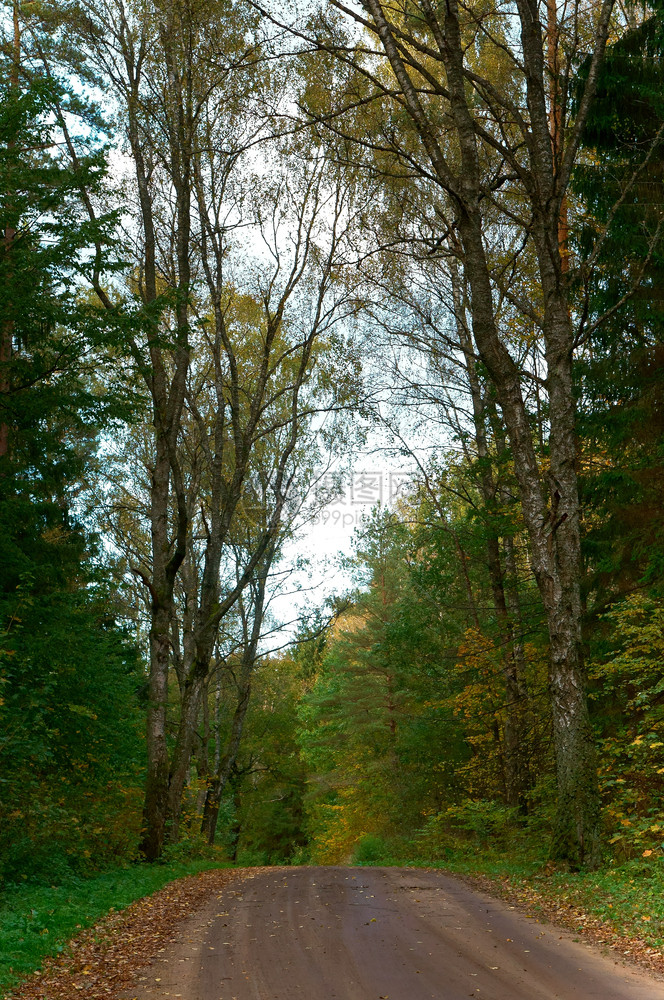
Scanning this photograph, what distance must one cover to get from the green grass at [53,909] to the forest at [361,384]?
0.56 m

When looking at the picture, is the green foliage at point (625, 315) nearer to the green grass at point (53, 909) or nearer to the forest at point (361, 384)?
the forest at point (361, 384)

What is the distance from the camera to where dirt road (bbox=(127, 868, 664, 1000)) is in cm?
518

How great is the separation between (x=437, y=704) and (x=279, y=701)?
61.1 feet

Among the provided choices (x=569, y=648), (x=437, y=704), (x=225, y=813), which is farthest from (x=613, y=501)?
(x=225, y=813)

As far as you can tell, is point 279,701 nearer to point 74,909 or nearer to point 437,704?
point 437,704

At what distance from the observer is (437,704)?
20.8 meters

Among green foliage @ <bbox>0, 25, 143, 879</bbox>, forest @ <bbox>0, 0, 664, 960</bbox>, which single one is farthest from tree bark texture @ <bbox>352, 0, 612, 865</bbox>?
green foliage @ <bbox>0, 25, 143, 879</bbox>

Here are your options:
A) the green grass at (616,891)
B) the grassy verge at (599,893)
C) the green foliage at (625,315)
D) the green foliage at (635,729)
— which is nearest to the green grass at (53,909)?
the grassy verge at (599,893)

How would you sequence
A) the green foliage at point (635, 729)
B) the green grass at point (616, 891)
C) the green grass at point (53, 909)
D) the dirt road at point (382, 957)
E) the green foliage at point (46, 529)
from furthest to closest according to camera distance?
the green foliage at point (46, 529)
the green foliage at point (635, 729)
the green grass at point (616, 891)
the green grass at point (53, 909)
the dirt road at point (382, 957)

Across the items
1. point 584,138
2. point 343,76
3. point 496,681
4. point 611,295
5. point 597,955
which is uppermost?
point 343,76

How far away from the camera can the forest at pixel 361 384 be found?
424 inches

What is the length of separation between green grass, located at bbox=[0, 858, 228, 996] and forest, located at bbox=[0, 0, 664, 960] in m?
0.56

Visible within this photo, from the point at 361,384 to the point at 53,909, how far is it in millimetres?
13575

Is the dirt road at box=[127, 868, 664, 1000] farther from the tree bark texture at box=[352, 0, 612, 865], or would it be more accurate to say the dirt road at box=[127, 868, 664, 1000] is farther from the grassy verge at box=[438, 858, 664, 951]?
the tree bark texture at box=[352, 0, 612, 865]
